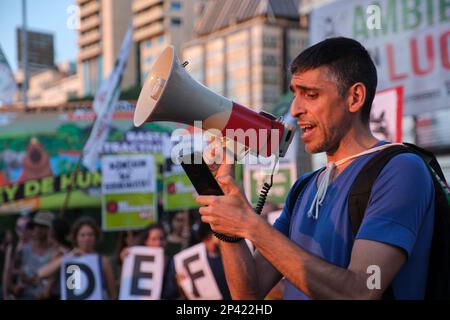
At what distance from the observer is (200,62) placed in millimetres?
94375

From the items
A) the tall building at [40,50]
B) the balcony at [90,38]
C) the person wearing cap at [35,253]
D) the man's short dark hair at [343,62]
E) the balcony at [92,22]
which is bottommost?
the person wearing cap at [35,253]

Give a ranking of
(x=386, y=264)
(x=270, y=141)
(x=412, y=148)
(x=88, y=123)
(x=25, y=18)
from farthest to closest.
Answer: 1. (x=88, y=123)
2. (x=25, y=18)
3. (x=270, y=141)
4. (x=412, y=148)
5. (x=386, y=264)

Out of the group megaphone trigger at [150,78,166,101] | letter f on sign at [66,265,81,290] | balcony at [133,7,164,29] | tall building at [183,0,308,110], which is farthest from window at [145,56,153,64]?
megaphone trigger at [150,78,166,101]

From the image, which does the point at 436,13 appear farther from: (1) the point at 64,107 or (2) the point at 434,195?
(1) the point at 64,107

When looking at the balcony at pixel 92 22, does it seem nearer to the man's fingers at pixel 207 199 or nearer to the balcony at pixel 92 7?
the balcony at pixel 92 7

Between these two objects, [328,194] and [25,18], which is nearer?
[328,194]

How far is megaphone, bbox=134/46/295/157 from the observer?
2035 mm

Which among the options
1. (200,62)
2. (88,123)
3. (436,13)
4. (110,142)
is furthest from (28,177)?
(200,62)

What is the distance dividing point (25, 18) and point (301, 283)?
1267 centimetres

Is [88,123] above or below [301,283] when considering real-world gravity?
above

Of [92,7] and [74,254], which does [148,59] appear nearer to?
[92,7]

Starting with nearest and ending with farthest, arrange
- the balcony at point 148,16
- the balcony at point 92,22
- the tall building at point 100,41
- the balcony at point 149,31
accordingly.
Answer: the tall building at point 100,41 < the balcony at point 92,22 < the balcony at point 149,31 < the balcony at point 148,16

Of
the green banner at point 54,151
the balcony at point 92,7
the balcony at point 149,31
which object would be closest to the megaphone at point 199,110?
the green banner at point 54,151

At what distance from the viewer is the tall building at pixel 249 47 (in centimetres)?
8612
